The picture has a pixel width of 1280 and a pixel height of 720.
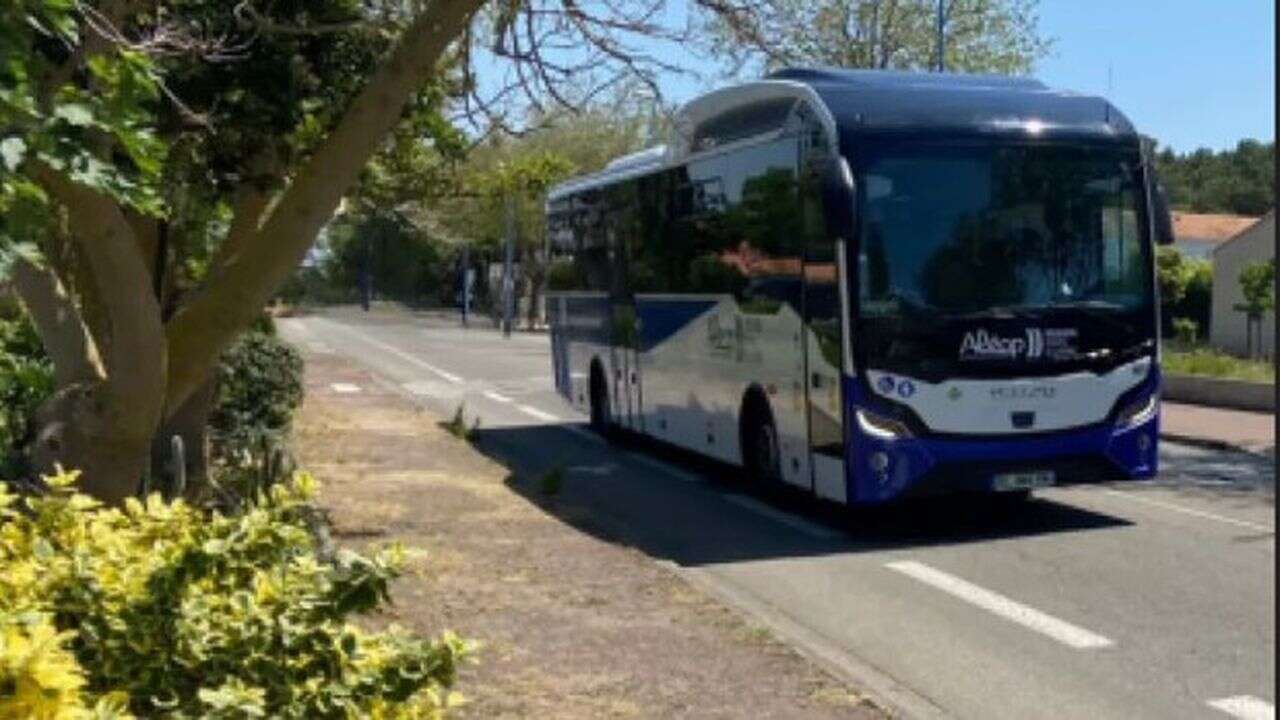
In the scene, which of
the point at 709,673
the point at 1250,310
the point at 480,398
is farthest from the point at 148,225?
the point at 1250,310

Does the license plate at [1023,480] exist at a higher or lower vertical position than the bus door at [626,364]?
lower

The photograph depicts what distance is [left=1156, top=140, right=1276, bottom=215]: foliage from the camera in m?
115

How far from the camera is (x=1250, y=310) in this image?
4278 centimetres

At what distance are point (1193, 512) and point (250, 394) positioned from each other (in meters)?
8.89

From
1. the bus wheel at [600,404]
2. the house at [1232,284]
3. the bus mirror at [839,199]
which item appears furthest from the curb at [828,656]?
the house at [1232,284]

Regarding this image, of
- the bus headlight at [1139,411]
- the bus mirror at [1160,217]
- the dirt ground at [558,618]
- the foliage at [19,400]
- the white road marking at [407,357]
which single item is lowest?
the white road marking at [407,357]

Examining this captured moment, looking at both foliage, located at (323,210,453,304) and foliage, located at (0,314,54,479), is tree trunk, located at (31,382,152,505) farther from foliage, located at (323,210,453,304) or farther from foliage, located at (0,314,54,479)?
foliage, located at (323,210,453,304)

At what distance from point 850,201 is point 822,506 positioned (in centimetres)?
347

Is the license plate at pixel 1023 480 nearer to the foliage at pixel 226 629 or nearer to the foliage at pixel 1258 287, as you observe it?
the foliage at pixel 226 629

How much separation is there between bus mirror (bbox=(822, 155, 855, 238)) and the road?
2.32m

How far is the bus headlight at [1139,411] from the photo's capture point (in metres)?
11.6

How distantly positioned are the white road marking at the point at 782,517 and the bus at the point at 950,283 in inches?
13.7

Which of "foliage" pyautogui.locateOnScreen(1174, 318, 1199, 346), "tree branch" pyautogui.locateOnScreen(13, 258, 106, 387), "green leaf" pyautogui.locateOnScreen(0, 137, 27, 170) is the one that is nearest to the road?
"tree branch" pyautogui.locateOnScreen(13, 258, 106, 387)

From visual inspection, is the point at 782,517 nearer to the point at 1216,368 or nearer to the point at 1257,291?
the point at 1216,368
